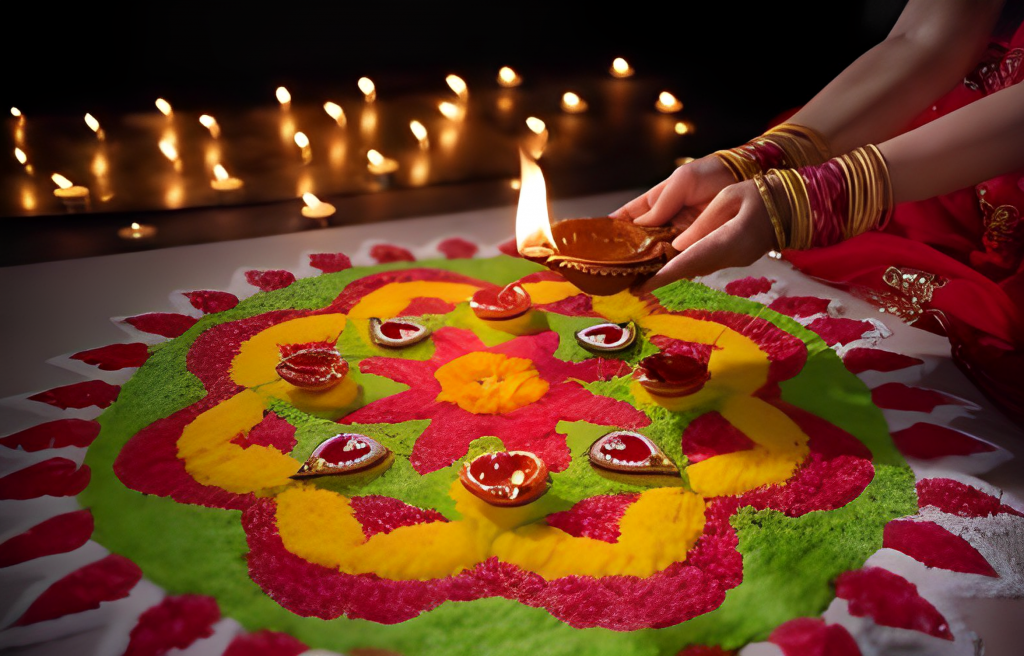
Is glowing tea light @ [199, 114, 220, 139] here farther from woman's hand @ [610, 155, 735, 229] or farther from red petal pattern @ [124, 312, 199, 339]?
woman's hand @ [610, 155, 735, 229]

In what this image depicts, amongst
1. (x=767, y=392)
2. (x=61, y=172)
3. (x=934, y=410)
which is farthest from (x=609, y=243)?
(x=61, y=172)

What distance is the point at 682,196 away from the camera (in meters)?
1.84

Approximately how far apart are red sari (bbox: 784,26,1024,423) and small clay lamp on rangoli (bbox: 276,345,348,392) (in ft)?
4.24

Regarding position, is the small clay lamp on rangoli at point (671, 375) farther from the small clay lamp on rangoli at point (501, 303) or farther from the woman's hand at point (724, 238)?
the small clay lamp on rangoli at point (501, 303)

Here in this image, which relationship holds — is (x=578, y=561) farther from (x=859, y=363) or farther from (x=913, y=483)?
(x=859, y=363)

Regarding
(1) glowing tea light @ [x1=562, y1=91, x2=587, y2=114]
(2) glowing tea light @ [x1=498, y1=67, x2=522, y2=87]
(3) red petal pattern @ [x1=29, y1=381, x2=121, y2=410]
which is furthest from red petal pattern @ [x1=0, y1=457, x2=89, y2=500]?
(2) glowing tea light @ [x1=498, y1=67, x2=522, y2=87]

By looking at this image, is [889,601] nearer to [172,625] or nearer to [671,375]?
[671,375]

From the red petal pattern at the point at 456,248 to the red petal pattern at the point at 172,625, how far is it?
1325mm

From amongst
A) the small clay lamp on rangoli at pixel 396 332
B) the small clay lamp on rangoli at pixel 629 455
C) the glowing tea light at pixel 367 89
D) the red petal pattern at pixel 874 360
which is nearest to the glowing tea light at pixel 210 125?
the glowing tea light at pixel 367 89

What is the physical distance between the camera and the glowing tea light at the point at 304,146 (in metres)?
3.34

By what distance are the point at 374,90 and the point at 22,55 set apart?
1.51m

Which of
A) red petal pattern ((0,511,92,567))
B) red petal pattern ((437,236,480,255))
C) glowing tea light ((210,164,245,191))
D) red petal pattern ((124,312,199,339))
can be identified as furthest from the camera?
glowing tea light ((210,164,245,191))

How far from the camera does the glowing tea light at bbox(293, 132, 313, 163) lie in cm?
334

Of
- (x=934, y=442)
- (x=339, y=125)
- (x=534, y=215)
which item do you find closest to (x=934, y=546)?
(x=934, y=442)
